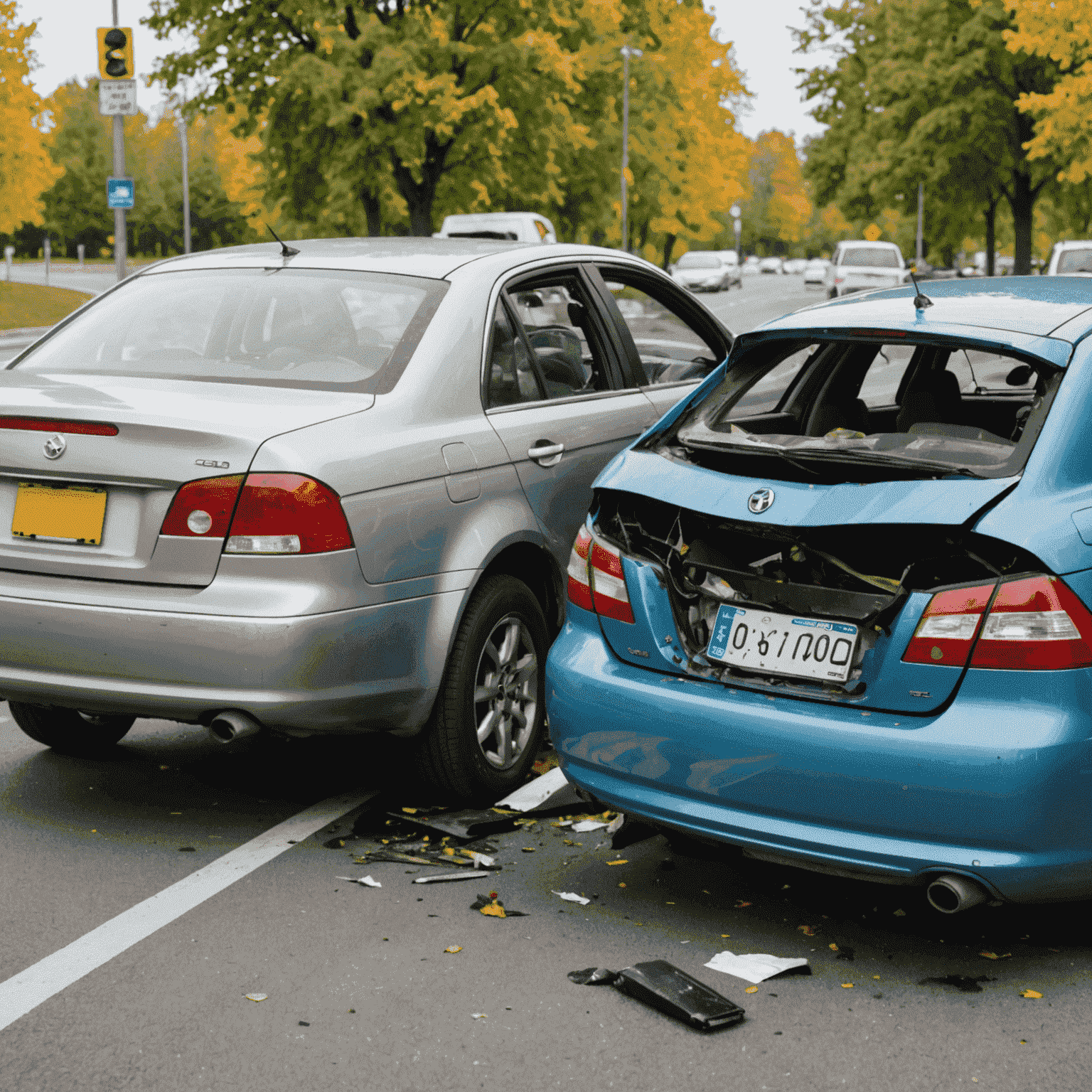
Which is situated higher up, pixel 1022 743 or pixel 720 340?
pixel 720 340

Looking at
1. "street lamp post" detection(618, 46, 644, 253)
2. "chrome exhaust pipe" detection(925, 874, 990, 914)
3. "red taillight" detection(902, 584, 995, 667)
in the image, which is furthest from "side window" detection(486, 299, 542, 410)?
"street lamp post" detection(618, 46, 644, 253)

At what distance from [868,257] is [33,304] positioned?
21905 millimetres

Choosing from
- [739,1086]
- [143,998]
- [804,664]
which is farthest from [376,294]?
[739,1086]

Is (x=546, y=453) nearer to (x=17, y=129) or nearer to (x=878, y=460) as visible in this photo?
(x=878, y=460)

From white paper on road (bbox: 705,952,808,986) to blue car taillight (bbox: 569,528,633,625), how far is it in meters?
0.89

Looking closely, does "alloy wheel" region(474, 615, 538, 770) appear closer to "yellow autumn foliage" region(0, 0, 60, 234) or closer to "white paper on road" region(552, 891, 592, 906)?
"white paper on road" region(552, 891, 592, 906)

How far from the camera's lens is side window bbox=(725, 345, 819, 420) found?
463cm

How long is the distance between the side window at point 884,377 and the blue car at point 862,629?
73cm

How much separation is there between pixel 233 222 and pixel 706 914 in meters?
95.0

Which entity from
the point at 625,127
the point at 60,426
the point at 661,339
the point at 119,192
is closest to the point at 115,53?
the point at 119,192

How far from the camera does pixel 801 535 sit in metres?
3.72

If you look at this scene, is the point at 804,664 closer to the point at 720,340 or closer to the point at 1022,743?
the point at 1022,743

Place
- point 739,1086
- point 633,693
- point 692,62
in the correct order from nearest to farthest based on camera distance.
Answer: point 739,1086 < point 633,693 < point 692,62

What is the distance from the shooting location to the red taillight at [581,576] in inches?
165
